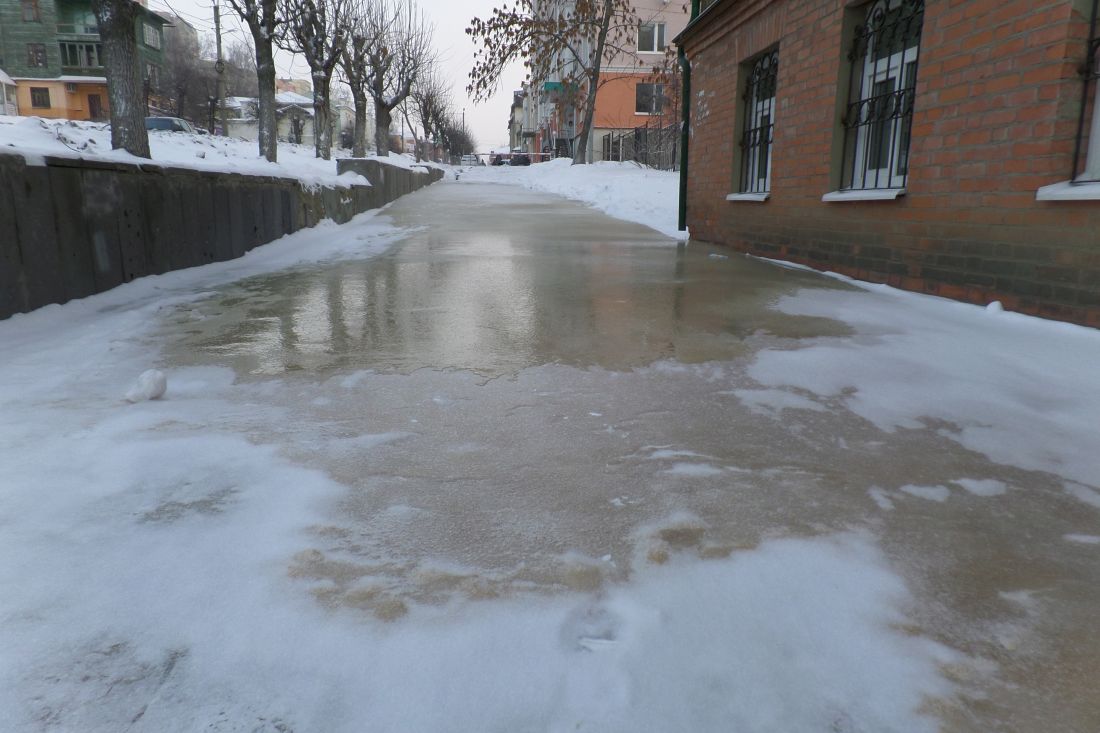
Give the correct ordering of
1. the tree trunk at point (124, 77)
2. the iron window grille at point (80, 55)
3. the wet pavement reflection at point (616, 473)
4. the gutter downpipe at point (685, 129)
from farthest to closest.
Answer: the iron window grille at point (80, 55) → the gutter downpipe at point (685, 129) → the tree trunk at point (124, 77) → the wet pavement reflection at point (616, 473)

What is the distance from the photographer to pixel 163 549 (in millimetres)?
1635

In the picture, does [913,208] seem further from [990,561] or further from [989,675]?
[989,675]

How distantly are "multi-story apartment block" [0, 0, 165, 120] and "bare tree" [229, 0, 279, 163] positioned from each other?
36.0 meters

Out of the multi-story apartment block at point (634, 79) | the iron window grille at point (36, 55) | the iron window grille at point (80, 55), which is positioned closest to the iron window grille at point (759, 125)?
the multi-story apartment block at point (634, 79)

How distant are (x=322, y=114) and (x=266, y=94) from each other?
712 centimetres

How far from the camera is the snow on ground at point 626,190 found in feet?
39.5

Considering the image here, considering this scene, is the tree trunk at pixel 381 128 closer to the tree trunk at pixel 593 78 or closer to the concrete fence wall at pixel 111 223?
A: the tree trunk at pixel 593 78

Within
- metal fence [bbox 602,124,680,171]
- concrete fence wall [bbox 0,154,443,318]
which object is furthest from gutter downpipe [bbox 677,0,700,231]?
metal fence [bbox 602,124,680,171]

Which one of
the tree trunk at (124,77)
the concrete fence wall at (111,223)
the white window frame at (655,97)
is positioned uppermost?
the white window frame at (655,97)

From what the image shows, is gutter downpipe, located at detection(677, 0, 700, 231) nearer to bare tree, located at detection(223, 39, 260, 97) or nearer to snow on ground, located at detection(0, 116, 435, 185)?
snow on ground, located at detection(0, 116, 435, 185)

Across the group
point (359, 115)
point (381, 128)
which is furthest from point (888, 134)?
point (381, 128)

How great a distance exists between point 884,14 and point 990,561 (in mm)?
5408

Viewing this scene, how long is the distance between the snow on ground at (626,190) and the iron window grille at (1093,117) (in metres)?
5.95

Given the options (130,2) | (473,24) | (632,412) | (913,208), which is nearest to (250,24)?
(473,24)
